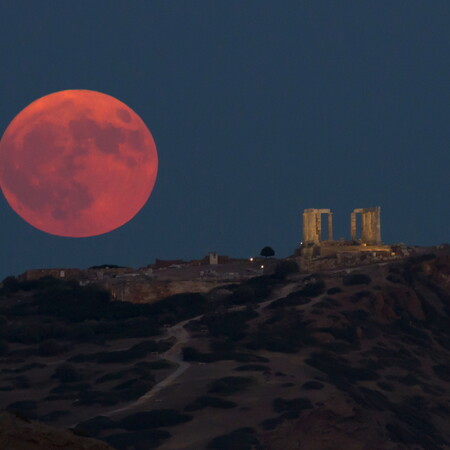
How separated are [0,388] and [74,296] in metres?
33.9

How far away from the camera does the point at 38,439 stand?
18.4 m

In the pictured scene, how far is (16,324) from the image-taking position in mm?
78562

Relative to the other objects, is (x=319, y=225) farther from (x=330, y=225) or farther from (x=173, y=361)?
(x=173, y=361)

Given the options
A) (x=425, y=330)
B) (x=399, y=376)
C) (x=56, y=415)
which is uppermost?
(x=425, y=330)

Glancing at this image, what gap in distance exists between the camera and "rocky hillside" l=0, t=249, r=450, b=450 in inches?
1713

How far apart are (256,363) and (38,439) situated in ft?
123

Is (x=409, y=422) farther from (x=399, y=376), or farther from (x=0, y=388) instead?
(x=0, y=388)

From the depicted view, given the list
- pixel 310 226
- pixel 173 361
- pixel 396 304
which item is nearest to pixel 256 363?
pixel 173 361

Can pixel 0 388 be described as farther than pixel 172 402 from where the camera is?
Yes

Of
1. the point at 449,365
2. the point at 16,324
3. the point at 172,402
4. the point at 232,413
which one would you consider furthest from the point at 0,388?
the point at 449,365

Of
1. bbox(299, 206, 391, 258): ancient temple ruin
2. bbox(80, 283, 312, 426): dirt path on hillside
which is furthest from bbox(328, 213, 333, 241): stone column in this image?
bbox(80, 283, 312, 426): dirt path on hillside

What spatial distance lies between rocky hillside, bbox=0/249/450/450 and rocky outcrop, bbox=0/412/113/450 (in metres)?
21.4

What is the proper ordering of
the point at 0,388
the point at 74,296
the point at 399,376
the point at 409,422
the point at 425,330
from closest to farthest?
the point at 409,422
the point at 0,388
the point at 399,376
the point at 425,330
the point at 74,296

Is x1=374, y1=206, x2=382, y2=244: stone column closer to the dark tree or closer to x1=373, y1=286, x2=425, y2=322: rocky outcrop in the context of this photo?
the dark tree
